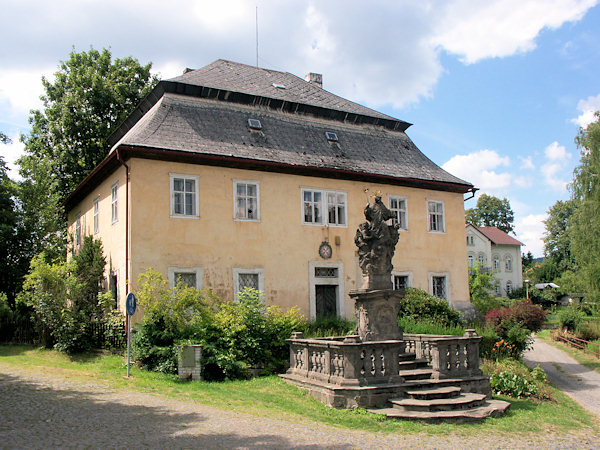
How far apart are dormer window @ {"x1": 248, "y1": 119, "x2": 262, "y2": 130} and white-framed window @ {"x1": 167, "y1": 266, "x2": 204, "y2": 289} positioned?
5.90 metres

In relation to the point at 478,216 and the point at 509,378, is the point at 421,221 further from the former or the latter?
the point at 478,216

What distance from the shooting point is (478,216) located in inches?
2972

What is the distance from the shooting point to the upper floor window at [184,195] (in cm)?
1747

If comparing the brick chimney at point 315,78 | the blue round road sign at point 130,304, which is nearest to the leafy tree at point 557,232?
the brick chimney at point 315,78

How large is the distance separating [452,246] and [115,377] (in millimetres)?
14624

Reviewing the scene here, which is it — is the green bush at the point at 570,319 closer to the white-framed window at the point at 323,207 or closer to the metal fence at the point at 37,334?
the white-framed window at the point at 323,207

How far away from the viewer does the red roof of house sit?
2589 inches

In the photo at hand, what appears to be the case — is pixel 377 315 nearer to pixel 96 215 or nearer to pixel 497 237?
pixel 96 215

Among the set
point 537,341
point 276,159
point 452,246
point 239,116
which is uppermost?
point 239,116

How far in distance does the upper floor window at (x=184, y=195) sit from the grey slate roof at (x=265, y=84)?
439 centimetres

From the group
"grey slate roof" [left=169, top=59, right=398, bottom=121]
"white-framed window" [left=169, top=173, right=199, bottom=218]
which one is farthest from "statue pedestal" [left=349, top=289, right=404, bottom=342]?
"grey slate roof" [left=169, top=59, right=398, bottom=121]

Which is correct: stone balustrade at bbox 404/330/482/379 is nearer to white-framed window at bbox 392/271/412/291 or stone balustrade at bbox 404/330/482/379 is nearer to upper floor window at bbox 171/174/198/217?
white-framed window at bbox 392/271/412/291

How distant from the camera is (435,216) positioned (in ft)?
74.7

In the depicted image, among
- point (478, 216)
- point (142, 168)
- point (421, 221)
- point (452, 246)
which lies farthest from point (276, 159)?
point (478, 216)
